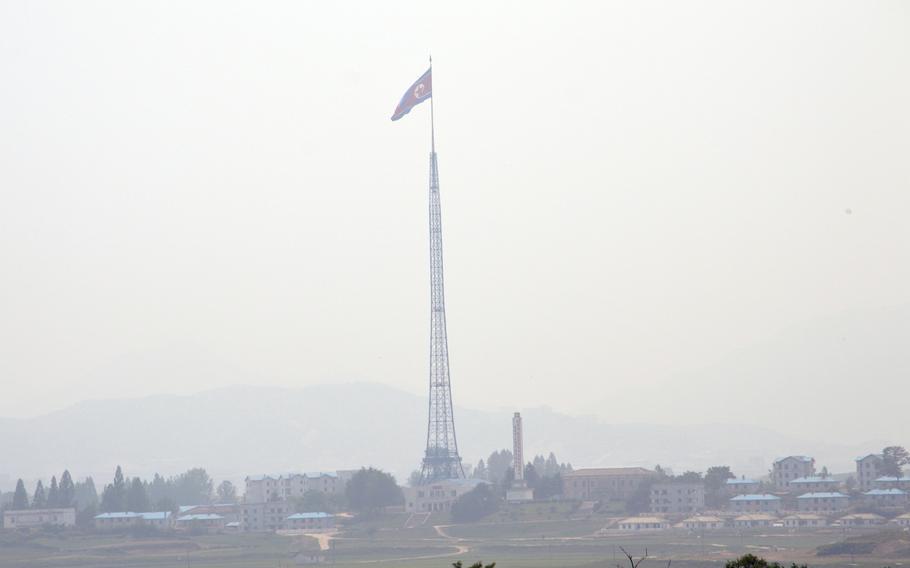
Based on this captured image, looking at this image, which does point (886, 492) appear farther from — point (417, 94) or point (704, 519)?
point (417, 94)

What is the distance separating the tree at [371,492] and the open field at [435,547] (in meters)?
5.17

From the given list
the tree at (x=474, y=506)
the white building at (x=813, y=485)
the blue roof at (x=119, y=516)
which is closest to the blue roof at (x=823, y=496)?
the white building at (x=813, y=485)

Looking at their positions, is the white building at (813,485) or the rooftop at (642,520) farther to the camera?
the white building at (813,485)

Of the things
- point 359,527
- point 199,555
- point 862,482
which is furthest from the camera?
point 862,482

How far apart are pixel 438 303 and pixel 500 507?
24133 millimetres

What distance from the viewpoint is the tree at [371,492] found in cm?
14938

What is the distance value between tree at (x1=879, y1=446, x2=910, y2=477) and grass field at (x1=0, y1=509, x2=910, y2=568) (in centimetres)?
2945

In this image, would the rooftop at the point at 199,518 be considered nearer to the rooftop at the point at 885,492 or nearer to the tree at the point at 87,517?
the tree at the point at 87,517

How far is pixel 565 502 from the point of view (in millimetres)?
142250

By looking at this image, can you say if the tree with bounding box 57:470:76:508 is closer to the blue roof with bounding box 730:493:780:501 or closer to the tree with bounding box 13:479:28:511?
the tree with bounding box 13:479:28:511

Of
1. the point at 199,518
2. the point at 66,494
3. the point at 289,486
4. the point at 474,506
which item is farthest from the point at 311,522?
the point at 66,494

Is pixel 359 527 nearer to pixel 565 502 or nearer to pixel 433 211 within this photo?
pixel 565 502

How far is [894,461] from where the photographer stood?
149 m

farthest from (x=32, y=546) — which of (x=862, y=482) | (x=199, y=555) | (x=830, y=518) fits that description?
(x=862, y=482)
